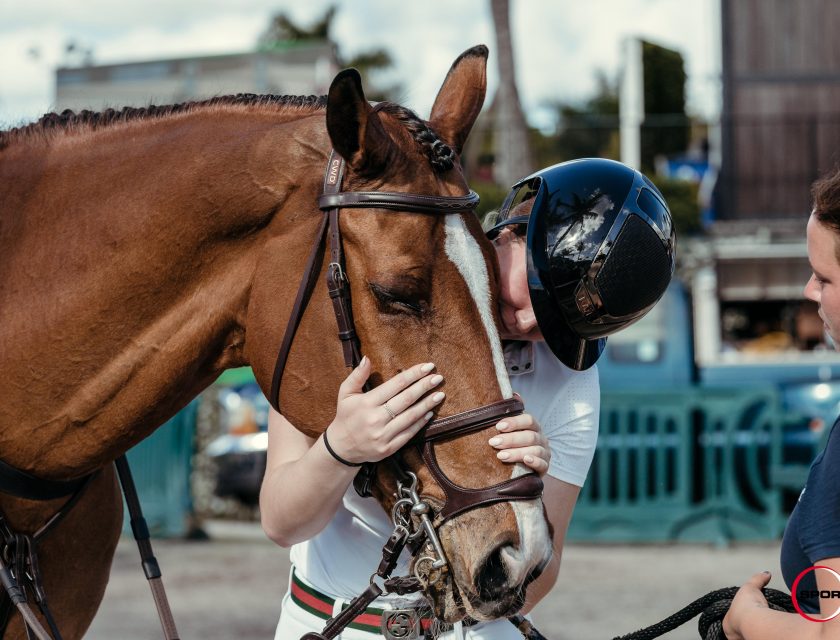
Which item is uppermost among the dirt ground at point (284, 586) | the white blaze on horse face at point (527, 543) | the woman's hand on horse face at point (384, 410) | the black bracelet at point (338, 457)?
the woman's hand on horse face at point (384, 410)

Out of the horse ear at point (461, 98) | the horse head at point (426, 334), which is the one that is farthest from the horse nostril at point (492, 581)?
the horse ear at point (461, 98)

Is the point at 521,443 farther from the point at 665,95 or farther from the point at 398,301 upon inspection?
the point at 665,95

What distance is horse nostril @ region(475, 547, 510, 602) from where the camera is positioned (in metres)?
2.03

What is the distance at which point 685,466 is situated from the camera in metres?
8.92

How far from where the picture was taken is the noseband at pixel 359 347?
2070 mm

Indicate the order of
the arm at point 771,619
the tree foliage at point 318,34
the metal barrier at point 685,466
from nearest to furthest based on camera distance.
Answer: the arm at point 771,619 → the metal barrier at point 685,466 → the tree foliage at point 318,34

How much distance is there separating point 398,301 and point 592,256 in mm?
551

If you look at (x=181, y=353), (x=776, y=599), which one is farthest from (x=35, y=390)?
(x=776, y=599)

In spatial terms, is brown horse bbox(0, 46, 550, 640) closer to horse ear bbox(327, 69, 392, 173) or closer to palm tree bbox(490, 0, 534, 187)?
horse ear bbox(327, 69, 392, 173)

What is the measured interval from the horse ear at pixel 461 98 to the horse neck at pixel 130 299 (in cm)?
A: 35

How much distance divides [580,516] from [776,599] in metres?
7.04

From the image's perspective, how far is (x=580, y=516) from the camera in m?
9.04

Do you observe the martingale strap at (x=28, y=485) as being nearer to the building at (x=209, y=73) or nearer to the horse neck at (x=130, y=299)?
the horse neck at (x=130, y=299)

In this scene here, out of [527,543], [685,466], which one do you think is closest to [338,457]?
[527,543]
